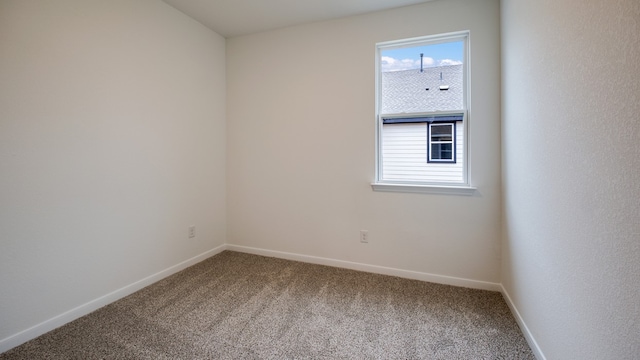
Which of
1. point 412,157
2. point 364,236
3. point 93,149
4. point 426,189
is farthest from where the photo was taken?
point 364,236

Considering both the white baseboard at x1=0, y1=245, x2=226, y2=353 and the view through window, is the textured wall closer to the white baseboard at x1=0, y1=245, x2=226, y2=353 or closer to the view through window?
the view through window

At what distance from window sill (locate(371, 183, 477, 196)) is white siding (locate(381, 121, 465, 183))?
0.37ft

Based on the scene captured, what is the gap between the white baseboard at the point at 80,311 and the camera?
1576 mm

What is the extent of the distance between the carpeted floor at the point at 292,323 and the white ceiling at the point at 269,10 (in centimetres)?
259

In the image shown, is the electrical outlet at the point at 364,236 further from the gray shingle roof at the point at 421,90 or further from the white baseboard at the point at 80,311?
the white baseboard at the point at 80,311

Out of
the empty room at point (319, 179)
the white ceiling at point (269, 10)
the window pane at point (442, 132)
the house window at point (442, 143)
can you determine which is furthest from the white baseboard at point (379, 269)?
the white ceiling at point (269, 10)

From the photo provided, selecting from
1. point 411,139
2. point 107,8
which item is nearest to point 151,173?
point 107,8

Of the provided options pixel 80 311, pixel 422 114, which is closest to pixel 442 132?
pixel 422 114

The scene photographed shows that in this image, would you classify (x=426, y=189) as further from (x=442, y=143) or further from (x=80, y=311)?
(x=80, y=311)

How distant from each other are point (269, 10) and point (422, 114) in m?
1.81

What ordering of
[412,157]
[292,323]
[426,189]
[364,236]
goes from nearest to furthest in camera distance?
[292,323] → [426,189] → [412,157] → [364,236]

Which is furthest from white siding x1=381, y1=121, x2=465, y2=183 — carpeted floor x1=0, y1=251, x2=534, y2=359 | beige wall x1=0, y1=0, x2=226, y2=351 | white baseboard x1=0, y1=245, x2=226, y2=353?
white baseboard x1=0, y1=245, x2=226, y2=353

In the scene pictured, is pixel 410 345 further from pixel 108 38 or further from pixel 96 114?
pixel 108 38

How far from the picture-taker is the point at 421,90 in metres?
2.51
